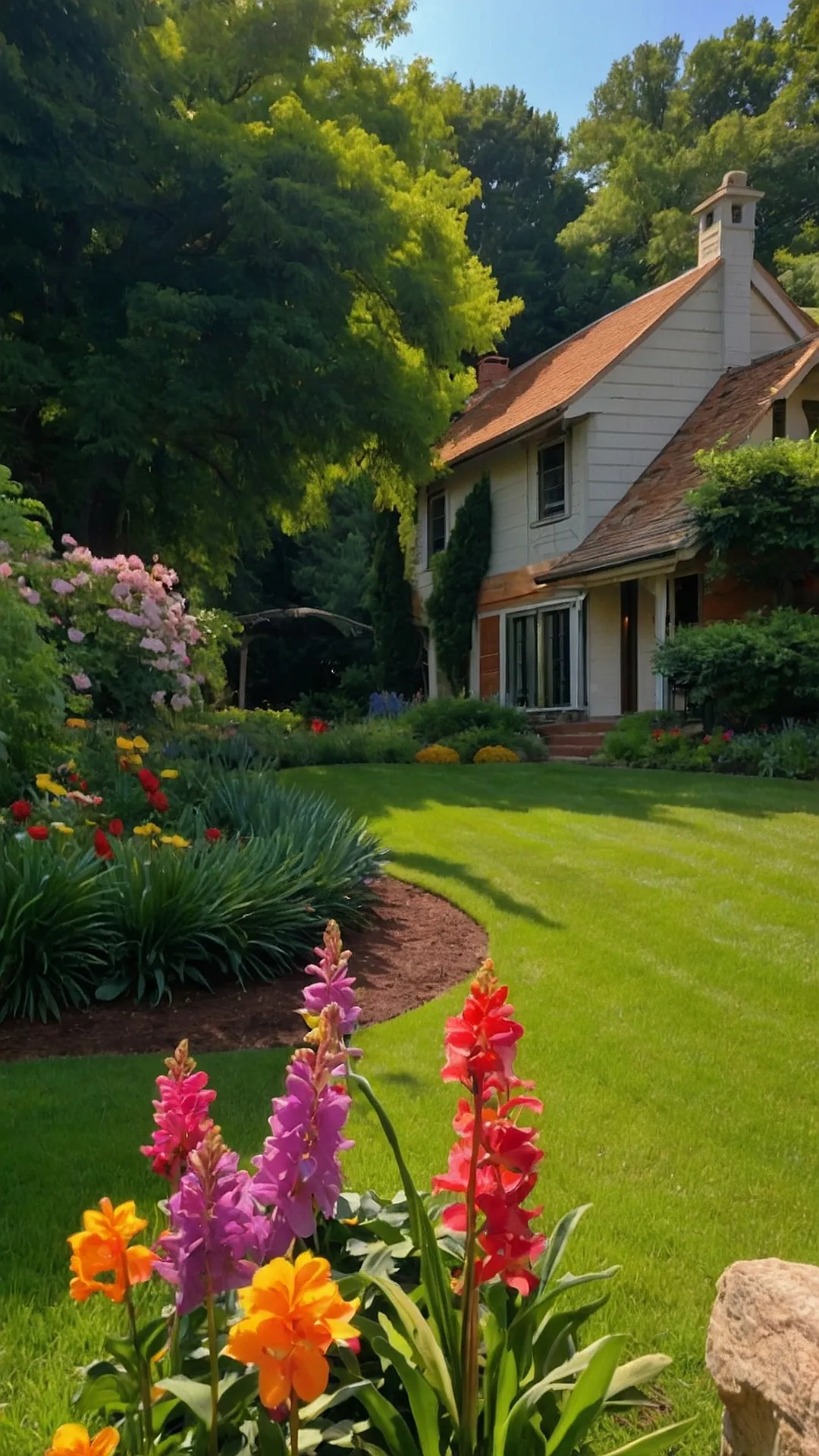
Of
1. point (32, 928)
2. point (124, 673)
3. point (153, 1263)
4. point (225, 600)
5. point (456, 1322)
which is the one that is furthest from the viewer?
point (225, 600)

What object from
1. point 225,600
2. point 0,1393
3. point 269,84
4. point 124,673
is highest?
point 269,84

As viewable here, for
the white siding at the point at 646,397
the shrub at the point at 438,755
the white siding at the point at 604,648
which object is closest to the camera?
the shrub at the point at 438,755

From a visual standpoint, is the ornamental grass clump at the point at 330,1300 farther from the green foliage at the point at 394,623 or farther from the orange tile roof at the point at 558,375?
the green foliage at the point at 394,623

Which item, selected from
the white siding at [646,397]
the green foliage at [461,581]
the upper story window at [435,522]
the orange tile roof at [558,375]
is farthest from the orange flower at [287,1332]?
the upper story window at [435,522]

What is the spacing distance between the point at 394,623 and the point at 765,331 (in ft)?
31.8

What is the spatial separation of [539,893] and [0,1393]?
4.82 metres

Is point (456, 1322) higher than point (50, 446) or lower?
lower

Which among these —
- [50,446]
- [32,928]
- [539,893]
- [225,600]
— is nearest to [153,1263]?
[32,928]

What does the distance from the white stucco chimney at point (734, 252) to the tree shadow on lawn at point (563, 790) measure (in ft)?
33.2

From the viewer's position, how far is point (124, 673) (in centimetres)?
1095

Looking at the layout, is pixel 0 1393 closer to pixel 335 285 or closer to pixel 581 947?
pixel 581 947

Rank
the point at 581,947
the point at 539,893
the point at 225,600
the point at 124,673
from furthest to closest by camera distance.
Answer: the point at 225,600 < the point at 124,673 < the point at 539,893 < the point at 581,947

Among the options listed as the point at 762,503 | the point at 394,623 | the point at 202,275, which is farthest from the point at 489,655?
the point at 202,275

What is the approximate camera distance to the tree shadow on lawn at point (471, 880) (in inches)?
241
